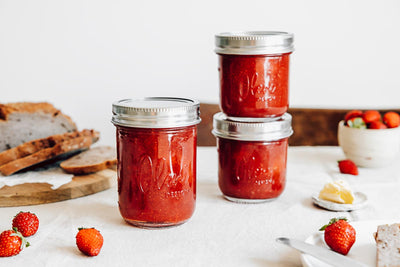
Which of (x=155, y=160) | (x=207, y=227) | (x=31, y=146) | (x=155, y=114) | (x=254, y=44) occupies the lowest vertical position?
(x=207, y=227)

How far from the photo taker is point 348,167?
6.73ft

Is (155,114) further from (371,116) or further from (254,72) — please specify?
(371,116)

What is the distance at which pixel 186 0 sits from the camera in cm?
307

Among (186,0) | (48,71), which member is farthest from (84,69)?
(186,0)

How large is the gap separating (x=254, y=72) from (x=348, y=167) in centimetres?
68

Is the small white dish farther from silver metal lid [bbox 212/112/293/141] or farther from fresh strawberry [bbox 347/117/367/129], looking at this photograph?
fresh strawberry [bbox 347/117/367/129]

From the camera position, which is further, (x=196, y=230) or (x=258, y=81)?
(x=258, y=81)

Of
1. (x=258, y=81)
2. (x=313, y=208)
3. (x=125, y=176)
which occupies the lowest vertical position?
(x=313, y=208)

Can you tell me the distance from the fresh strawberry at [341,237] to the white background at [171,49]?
1.93m

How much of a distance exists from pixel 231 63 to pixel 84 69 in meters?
1.78

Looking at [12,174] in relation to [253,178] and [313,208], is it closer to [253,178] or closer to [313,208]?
[253,178]

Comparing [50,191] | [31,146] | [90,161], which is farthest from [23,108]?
[50,191]

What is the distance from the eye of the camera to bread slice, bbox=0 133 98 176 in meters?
1.89

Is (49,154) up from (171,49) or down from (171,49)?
down
